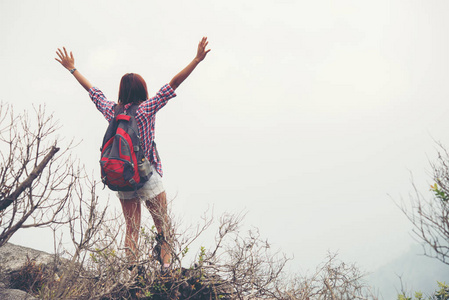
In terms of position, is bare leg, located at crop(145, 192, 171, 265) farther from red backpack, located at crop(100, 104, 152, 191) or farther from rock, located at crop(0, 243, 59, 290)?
rock, located at crop(0, 243, 59, 290)

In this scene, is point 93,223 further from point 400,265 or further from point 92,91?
point 400,265

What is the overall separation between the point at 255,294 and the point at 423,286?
16438 centimetres

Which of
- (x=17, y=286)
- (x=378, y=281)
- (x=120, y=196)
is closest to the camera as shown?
(x=120, y=196)

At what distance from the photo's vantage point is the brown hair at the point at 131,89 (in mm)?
4266

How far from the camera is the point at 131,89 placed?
4.27 meters

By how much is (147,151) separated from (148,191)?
48 cm

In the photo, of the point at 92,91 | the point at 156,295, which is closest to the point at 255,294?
the point at 156,295

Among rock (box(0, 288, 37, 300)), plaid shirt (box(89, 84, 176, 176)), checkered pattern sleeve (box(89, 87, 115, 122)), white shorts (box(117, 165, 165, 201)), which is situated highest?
checkered pattern sleeve (box(89, 87, 115, 122))

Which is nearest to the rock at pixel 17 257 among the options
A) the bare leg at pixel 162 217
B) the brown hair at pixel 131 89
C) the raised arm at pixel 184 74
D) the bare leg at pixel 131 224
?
the bare leg at pixel 131 224

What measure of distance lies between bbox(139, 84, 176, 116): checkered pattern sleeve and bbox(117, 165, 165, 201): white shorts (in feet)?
2.28

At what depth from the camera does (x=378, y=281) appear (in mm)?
161000

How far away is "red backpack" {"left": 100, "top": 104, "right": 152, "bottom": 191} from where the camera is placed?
374 centimetres

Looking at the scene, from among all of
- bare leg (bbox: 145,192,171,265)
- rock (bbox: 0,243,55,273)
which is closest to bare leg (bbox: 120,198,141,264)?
bare leg (bbox: 145,192,171,265)

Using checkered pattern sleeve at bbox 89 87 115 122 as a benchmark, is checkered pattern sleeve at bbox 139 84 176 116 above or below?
below
